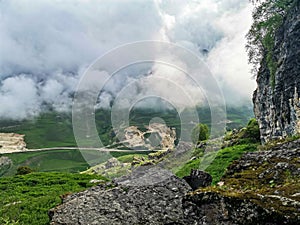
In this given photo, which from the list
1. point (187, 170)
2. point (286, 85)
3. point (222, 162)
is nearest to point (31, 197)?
point (187, 170)

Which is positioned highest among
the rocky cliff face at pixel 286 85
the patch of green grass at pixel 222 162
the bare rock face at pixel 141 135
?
the rocky cliff face at pixel 286 85

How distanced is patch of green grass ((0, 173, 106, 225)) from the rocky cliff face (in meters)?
25.2

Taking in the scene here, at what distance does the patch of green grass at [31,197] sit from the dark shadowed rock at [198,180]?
27.7ft

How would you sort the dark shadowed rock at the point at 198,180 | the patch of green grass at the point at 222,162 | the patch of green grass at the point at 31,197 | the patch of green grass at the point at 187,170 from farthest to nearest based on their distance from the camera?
the patch of green grass at the point at 187,170
the patch of green grass at the point at 222,162
the patch of green grass at the point at 31,197
the dark shadowed rock at the point at 198,180

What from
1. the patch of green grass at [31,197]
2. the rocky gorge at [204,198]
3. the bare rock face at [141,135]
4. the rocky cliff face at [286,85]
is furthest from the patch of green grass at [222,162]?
the rocky gorge at [204,198]

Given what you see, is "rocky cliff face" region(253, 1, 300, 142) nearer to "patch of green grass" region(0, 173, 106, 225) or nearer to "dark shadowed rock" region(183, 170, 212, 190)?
"dark shadowed rock" region(183, 170, 212, 190)

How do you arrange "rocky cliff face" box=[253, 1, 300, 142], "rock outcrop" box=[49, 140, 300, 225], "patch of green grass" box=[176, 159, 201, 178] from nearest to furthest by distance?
"rock outcrop" box=[49, 140, 300, 225]
"rocky cliff face" box=[253, 1, 300, 142]
"patch of green grass" box=[176, 159, 201, 178]

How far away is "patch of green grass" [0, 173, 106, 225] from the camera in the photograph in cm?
1816

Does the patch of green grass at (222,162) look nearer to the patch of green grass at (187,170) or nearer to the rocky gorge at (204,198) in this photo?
the patch of green grass at (187,170)

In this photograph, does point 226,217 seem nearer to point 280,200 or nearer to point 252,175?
point 280,200

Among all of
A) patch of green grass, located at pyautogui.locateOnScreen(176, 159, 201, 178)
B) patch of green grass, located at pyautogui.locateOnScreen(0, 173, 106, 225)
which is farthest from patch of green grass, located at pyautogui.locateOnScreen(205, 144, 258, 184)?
patch of green grass, located at pyautogui.locateOnScreen(0, 173, 106, 225)

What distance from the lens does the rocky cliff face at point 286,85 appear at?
120 ft

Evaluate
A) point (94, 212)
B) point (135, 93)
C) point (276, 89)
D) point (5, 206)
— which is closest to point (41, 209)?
point (5, 206)

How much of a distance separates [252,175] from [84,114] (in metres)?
16.5
